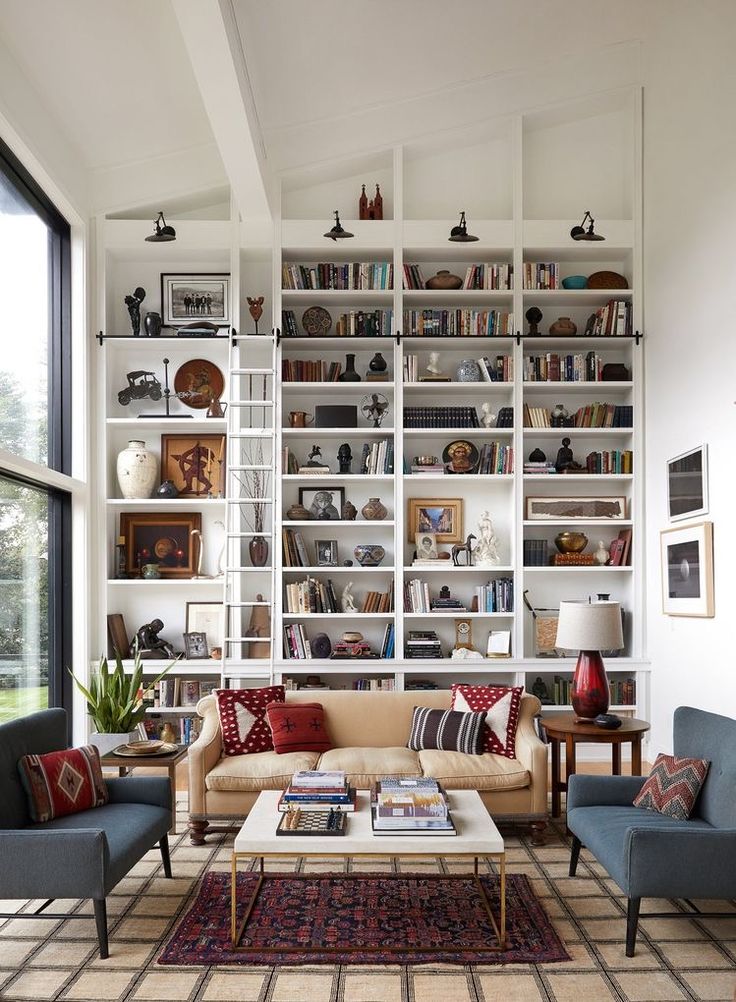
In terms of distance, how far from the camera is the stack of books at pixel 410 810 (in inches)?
141

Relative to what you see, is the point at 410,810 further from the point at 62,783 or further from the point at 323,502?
the point at 323,502

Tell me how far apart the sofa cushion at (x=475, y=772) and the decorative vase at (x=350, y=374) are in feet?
9.62

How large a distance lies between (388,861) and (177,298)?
435cm

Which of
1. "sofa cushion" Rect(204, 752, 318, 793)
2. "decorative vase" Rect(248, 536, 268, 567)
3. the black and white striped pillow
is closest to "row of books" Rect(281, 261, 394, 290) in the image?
"decorative vase" Rect(248, 536, 268, 567)

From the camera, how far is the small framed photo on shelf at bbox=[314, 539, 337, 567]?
22.2 ft

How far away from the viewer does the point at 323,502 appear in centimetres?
679

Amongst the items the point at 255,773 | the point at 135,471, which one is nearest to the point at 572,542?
the point at 255,773

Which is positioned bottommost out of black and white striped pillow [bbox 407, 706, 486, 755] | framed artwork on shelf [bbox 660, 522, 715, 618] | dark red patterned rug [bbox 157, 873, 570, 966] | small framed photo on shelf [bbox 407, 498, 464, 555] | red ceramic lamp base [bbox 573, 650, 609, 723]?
dark red patterned rug [bbox 157, 873, 570, 966]

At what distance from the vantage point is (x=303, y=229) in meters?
6.74

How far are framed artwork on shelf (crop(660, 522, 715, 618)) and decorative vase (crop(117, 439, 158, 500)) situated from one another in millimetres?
3593

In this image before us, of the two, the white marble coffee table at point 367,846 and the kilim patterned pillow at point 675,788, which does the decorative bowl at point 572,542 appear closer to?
the kilim patterned pillow at point 675,788

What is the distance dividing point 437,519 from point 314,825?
139 inches

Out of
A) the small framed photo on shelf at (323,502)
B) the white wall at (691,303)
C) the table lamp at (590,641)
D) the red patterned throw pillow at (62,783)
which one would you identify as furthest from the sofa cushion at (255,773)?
the white wall at (691,303)

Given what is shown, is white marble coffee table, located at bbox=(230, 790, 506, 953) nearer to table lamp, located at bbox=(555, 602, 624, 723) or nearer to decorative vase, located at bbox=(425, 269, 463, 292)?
table lamp, located at bbox=(555, 602, 624, 723)
